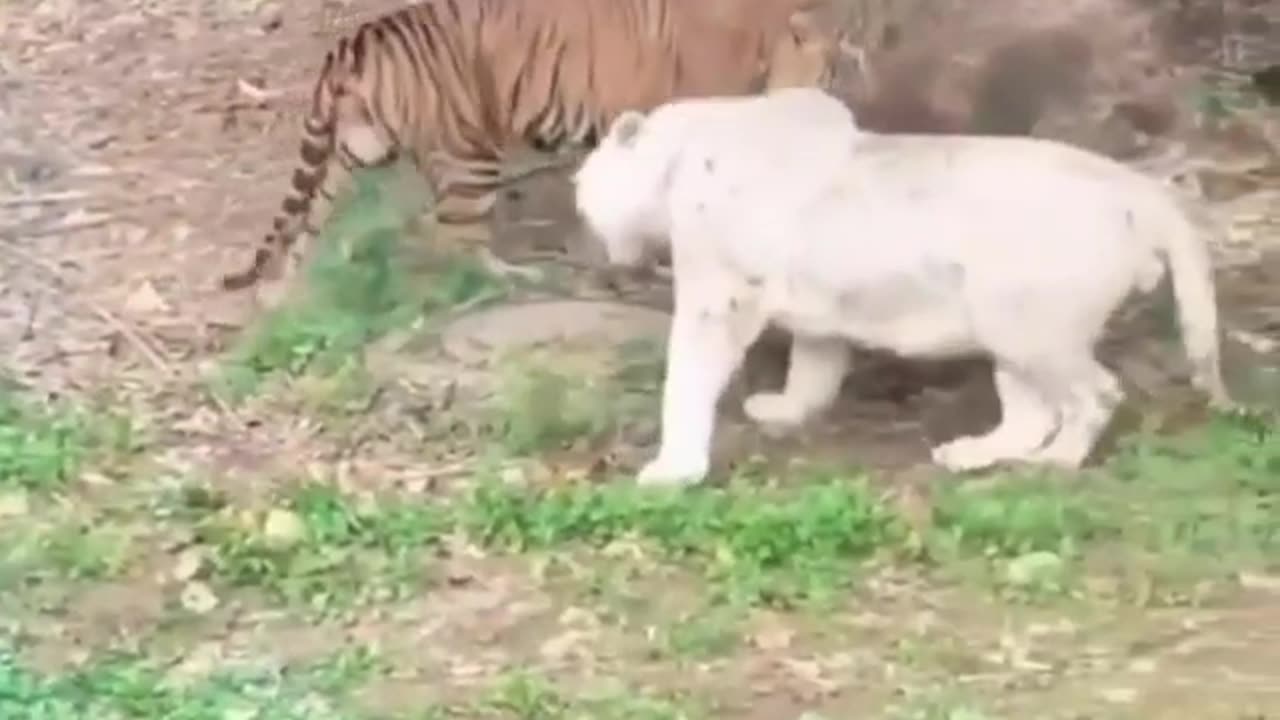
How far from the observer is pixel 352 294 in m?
2.95

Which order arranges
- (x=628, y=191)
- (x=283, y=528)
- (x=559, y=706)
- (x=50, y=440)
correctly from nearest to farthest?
(x=559, y=706), (x=283, y=528), (x=628, y=191), (x=50, y=440)

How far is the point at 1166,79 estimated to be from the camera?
11.5 feet

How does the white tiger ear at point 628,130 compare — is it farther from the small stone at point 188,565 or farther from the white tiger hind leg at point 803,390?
the small stone at point 188,565

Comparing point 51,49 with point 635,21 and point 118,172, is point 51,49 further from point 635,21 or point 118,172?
point 635,21

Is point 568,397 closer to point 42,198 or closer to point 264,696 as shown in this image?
point 264,696

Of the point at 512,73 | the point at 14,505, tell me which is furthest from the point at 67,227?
the point at 14,505

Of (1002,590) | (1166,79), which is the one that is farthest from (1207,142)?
(1002,590)

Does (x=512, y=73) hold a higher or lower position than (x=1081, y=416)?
higher

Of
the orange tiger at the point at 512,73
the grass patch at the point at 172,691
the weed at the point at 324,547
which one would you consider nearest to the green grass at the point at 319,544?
the weed at the point at 324,547

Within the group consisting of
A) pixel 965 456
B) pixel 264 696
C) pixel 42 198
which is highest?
A: pixel 42 198

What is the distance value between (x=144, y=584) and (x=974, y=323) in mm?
786

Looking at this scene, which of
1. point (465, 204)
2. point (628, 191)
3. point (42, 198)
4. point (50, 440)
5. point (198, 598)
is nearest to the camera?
point (198, 598)

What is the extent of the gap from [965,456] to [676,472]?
28 cm

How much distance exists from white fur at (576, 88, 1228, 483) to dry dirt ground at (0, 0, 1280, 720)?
132mm
